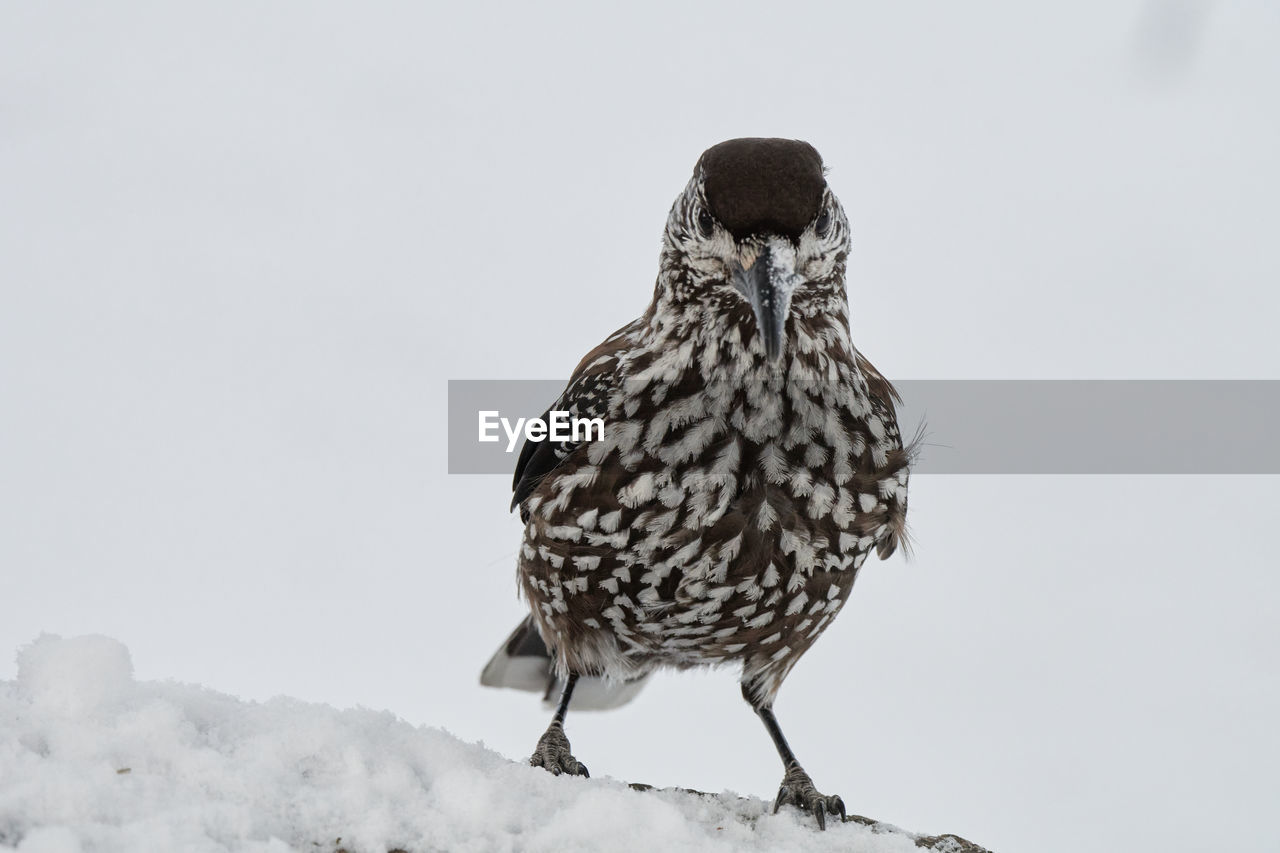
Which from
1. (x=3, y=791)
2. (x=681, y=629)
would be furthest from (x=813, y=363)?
(x=3, y=791)

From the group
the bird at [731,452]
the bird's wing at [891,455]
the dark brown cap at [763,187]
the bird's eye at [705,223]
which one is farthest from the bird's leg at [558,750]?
the dark brown cap at [763,187]

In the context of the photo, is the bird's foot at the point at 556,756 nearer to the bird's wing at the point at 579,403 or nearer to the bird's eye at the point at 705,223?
the bird's wing at the point at 579,403

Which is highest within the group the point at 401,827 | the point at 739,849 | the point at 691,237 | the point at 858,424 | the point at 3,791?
the point at 691,237

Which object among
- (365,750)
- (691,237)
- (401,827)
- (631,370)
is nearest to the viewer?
(401,827)

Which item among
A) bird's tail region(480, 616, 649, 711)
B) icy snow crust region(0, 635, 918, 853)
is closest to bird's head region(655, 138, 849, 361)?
icy snow crust region(0, 635, 918, 853)

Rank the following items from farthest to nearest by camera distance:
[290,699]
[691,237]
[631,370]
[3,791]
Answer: [631,370] < [691,237] < [290,699] < [3,791]

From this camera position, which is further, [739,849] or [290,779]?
[739,849]

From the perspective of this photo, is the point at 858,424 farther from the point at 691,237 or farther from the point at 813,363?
the point at 691,237

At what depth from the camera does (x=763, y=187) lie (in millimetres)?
3475

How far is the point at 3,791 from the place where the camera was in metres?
2.50

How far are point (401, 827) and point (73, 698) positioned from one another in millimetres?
926

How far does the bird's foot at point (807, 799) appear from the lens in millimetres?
4020

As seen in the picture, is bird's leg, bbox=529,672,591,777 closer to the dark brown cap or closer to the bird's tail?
the bird's tail

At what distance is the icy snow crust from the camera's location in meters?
2.51
